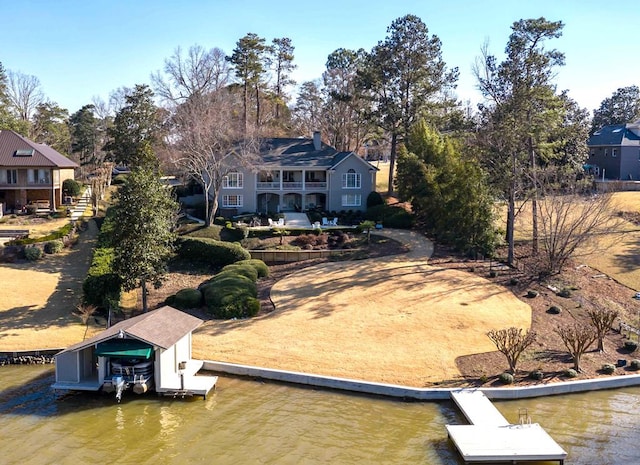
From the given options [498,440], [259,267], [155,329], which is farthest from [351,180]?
[498,440]

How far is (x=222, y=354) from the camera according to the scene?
2355cm

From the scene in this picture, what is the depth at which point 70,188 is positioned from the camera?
5062 cm

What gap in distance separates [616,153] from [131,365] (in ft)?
201

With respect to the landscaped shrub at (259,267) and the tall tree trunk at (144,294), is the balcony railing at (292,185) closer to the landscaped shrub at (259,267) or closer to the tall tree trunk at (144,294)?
the landscaped shrub at (259,267)

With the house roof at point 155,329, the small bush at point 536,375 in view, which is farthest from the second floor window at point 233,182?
the small bush at point 536,375

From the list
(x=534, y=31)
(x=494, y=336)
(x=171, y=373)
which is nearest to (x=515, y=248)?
(x=534, y=31)

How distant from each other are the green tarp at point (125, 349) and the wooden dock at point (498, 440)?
1009cm

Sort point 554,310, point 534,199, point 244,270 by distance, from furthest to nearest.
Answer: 1. point 534,199
2. point 244,270
3. point 554,310

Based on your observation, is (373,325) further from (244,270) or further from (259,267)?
(259,267)

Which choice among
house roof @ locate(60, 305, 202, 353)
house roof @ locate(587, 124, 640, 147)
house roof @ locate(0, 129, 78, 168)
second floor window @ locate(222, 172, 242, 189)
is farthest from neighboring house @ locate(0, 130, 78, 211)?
house roof @ locate(587, 124, 640, 147)

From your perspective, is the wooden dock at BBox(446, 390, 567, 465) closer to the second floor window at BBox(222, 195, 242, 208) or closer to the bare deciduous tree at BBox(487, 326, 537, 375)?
the bare deciduous tree at BBox(487, 326, 537, 375)

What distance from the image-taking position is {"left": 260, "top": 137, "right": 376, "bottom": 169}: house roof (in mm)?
51219

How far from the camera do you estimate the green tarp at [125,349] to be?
19.7m

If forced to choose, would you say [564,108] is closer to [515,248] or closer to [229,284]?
[515,248]
